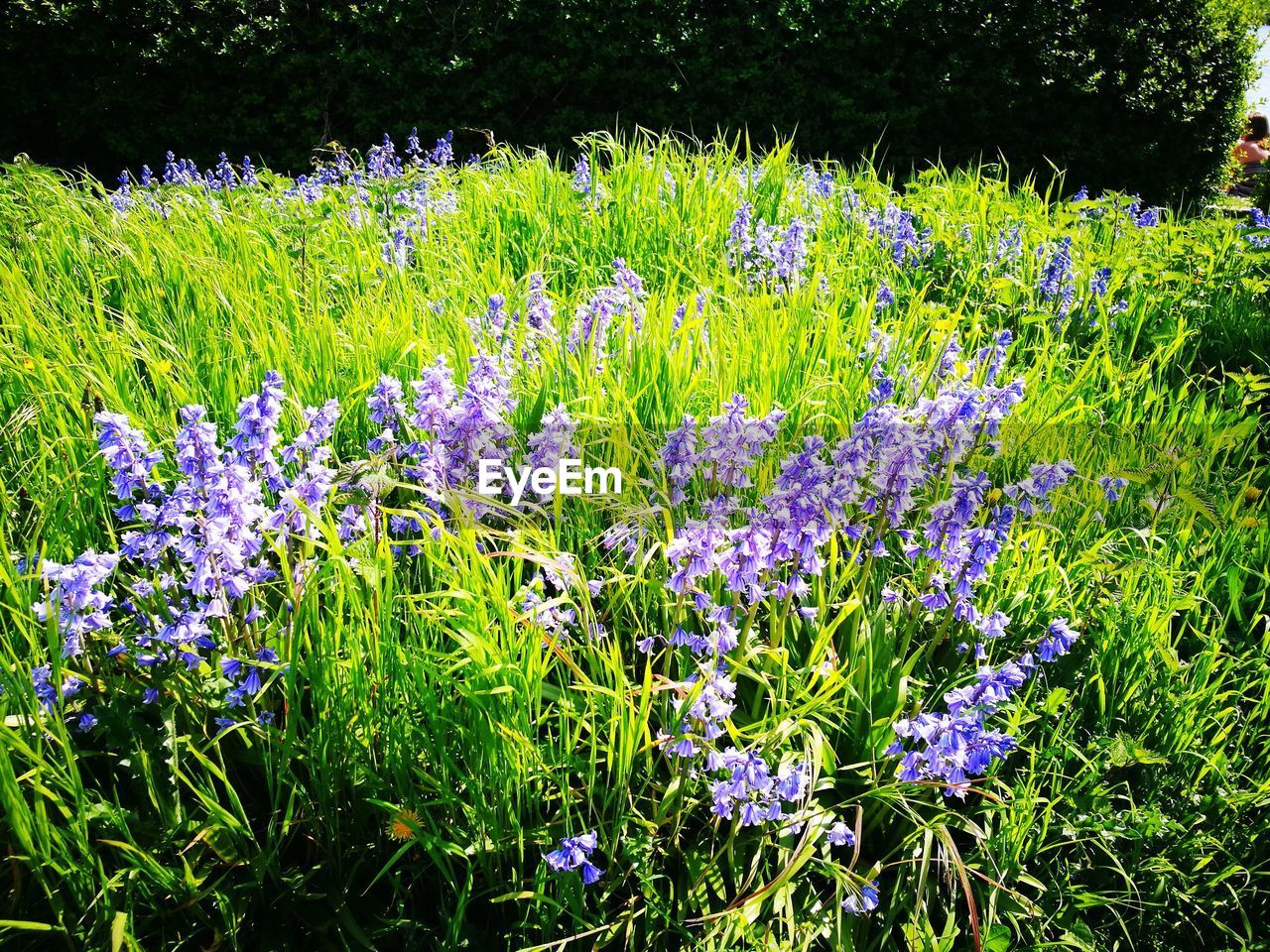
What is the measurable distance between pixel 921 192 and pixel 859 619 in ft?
11.8

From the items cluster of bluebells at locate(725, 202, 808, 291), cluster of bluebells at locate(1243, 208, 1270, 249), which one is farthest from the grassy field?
cluster of bluebells at locate(1243, 208, 1270, 249)

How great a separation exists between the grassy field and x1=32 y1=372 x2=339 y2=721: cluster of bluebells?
11mm

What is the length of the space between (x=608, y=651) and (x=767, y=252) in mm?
2130

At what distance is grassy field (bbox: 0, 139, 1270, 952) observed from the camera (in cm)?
150

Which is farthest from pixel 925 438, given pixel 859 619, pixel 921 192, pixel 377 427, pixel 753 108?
pixel 753 108

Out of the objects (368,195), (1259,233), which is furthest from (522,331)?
(1259,233)

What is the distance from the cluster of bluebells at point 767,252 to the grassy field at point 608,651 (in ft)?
2.06

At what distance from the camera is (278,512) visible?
1.65m

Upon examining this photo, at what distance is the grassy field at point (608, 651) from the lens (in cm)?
150

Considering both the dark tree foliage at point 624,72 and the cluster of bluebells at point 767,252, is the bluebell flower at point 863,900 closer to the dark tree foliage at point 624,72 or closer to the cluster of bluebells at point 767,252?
the cluster of bluebells at point 767,252

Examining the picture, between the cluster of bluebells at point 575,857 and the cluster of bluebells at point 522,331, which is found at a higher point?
the cluster of bluebells at point 522,331

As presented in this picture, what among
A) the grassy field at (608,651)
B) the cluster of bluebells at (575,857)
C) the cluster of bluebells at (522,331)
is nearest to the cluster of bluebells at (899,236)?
the grassy field at (608,651)

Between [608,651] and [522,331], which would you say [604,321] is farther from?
[608,651]

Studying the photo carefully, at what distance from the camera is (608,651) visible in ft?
6.12
